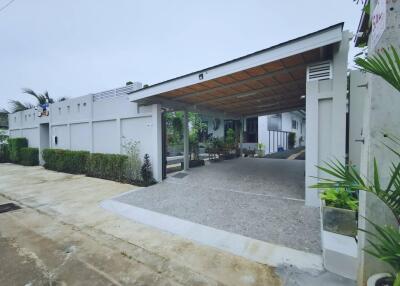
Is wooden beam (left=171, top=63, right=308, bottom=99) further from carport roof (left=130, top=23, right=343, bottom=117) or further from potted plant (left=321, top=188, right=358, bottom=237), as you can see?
potted plant (left=321, top=188, right=358, bottom=237)

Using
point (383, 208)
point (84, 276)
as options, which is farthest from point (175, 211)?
point (383, 208)

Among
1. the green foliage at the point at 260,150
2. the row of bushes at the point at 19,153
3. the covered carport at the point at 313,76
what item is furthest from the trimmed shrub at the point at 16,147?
the green foliage at the point at 260,150

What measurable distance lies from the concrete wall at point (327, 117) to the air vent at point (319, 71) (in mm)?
80

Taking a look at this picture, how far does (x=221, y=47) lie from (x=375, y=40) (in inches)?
553

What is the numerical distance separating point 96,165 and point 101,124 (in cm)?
186

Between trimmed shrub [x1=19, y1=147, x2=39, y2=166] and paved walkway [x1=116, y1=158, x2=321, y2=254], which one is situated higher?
trimmed shrub [x1=19, y1=147, x2=39, y2=166]

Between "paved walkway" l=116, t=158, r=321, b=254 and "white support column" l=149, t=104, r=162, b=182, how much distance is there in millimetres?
543

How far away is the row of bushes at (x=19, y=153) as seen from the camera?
40.5ft

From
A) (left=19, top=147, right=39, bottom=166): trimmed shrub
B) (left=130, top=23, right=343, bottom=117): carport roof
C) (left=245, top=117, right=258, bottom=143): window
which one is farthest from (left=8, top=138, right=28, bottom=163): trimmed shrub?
(left=245, top=117, right=258, bottom=143): window

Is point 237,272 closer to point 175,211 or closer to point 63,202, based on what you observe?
point 175,211

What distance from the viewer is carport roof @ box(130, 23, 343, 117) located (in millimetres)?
3833

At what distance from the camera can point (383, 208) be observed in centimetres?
137

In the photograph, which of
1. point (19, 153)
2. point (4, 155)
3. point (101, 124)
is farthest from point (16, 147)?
point (101, 124)

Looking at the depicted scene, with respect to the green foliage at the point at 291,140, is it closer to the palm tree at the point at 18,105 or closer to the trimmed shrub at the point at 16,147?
the trimmed shrub at the point at 16,147
